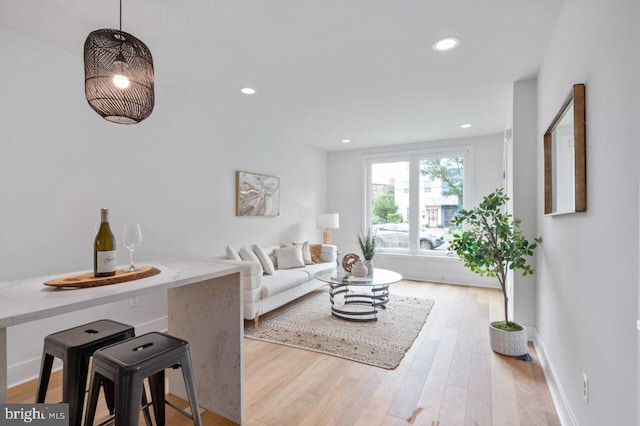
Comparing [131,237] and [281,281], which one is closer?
[131,237]

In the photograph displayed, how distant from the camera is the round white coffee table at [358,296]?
11.3 ft

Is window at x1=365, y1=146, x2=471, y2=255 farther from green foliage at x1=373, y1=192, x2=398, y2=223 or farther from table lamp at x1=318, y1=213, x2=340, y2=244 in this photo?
table lamp at x1=318, y1=213, x2=340, y2=244

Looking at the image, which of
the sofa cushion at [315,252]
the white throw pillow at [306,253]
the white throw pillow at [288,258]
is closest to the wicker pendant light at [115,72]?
the white throw pillow at [288,258]

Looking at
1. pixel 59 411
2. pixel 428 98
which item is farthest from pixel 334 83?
pixel 59 411

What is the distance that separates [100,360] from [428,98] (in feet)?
11.8

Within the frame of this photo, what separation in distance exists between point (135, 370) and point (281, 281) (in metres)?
2.47

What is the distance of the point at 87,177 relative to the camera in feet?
8.67

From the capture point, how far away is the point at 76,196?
2570 millimetres

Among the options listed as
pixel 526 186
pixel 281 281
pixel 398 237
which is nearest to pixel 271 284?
pixel 281 281

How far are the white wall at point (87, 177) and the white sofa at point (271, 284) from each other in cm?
71

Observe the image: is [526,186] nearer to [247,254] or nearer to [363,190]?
[247,254]

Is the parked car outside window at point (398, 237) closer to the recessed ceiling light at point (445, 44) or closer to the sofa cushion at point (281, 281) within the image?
the sofa cushion at point (281, 281)

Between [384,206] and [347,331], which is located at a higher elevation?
[384,206]

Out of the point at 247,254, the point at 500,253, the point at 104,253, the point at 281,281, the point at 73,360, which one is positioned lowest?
the point at 281,281
